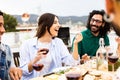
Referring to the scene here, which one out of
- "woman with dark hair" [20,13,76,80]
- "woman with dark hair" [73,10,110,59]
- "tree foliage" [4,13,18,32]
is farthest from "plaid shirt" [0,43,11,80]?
"tree foliage" [4,13,18,32]

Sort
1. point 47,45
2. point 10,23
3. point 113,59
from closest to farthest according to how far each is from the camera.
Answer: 1. point 113,59
2. point 47,45
3. point 10,23

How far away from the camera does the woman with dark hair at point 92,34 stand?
3.32 metres

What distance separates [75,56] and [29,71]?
0.57 meters

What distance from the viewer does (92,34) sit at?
3416 millimetres

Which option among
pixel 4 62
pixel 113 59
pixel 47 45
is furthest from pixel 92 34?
pixel 4 62

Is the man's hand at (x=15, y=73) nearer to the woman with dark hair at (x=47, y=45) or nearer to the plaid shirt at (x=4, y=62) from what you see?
the plaid shirt at (x=4, y=62)

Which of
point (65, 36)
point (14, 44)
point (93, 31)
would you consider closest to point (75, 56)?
point (93, 31)

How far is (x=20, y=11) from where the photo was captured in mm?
6012

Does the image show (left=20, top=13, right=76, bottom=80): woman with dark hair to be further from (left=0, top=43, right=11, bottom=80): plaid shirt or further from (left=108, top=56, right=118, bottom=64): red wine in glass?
(left=108, top=56, right=118, bottom=64): red wine in glass

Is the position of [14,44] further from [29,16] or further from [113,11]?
[113,11]

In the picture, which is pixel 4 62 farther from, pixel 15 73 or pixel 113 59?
pixel 113 59

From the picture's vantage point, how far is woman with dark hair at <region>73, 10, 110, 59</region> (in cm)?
332

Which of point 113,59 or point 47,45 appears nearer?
point 113,59

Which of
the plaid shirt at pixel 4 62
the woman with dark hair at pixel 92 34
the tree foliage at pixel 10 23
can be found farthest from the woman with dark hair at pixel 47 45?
the tree foliage at pixel 10 23
